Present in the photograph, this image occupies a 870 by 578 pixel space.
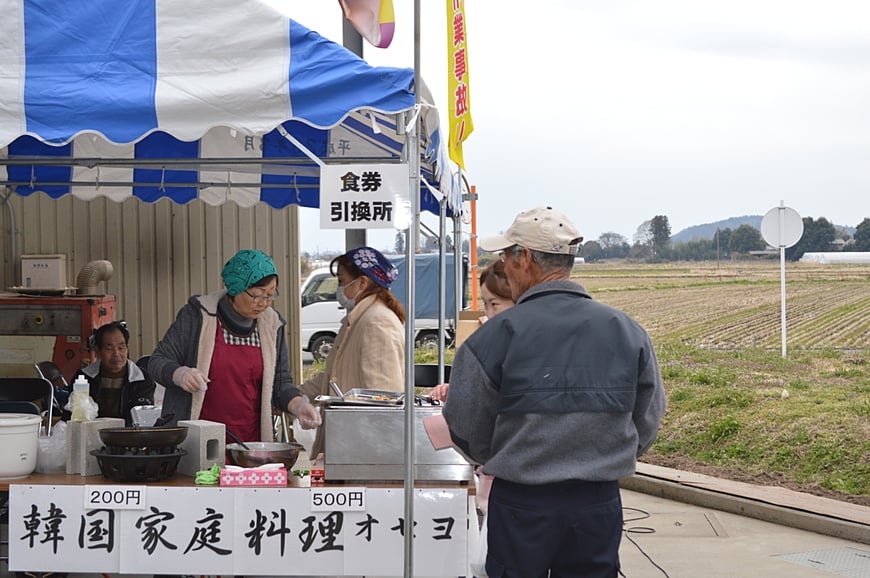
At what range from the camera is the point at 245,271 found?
4301 millimetres

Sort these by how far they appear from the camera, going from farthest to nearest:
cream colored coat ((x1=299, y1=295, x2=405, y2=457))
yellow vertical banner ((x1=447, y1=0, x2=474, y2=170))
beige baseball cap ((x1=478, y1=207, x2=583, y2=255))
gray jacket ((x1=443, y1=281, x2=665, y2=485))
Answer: yellow vertical banner ((x1=447, y1=0, x2=474, y2=170)) < cream colored coat ((x1=299, y1=295, x2=405, y2=457)) < beige baseball cap ((x1=478, y1=207, x2=583, y2=255)) < gray jacket ((x1=443, y1=281, x2=665, y2=485))

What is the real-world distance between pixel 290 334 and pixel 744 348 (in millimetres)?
10990

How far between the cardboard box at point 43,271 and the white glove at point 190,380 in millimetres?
4250

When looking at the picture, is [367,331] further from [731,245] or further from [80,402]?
[731,245]

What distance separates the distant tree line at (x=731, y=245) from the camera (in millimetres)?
50938

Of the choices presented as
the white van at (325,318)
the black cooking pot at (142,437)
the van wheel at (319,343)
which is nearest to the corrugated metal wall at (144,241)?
the black cooking pot at (142,437)

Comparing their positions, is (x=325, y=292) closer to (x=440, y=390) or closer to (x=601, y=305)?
(x=440, y=390)

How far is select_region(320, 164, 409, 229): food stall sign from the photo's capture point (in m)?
3.53

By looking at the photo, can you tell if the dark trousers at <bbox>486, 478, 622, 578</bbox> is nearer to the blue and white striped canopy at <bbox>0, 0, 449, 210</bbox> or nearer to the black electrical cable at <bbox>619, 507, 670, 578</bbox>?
the blue and white striped canopy at <bbox>0, 0, 449, 210</bbox>

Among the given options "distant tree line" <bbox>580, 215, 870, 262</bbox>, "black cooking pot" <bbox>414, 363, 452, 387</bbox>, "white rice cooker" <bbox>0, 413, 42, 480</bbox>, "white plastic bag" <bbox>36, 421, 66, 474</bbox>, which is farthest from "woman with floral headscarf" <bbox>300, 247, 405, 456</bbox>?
"distant tree line" <bbox>580, 215, 870, 262</bbox>

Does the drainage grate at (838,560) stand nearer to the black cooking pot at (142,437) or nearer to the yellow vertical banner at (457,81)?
the yellow vertical banner at (457,81)

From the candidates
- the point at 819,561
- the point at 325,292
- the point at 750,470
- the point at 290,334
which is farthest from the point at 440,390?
the point at 325,292

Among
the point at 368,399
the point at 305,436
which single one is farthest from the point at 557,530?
the point at 305,436

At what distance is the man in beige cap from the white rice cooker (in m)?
1.96
